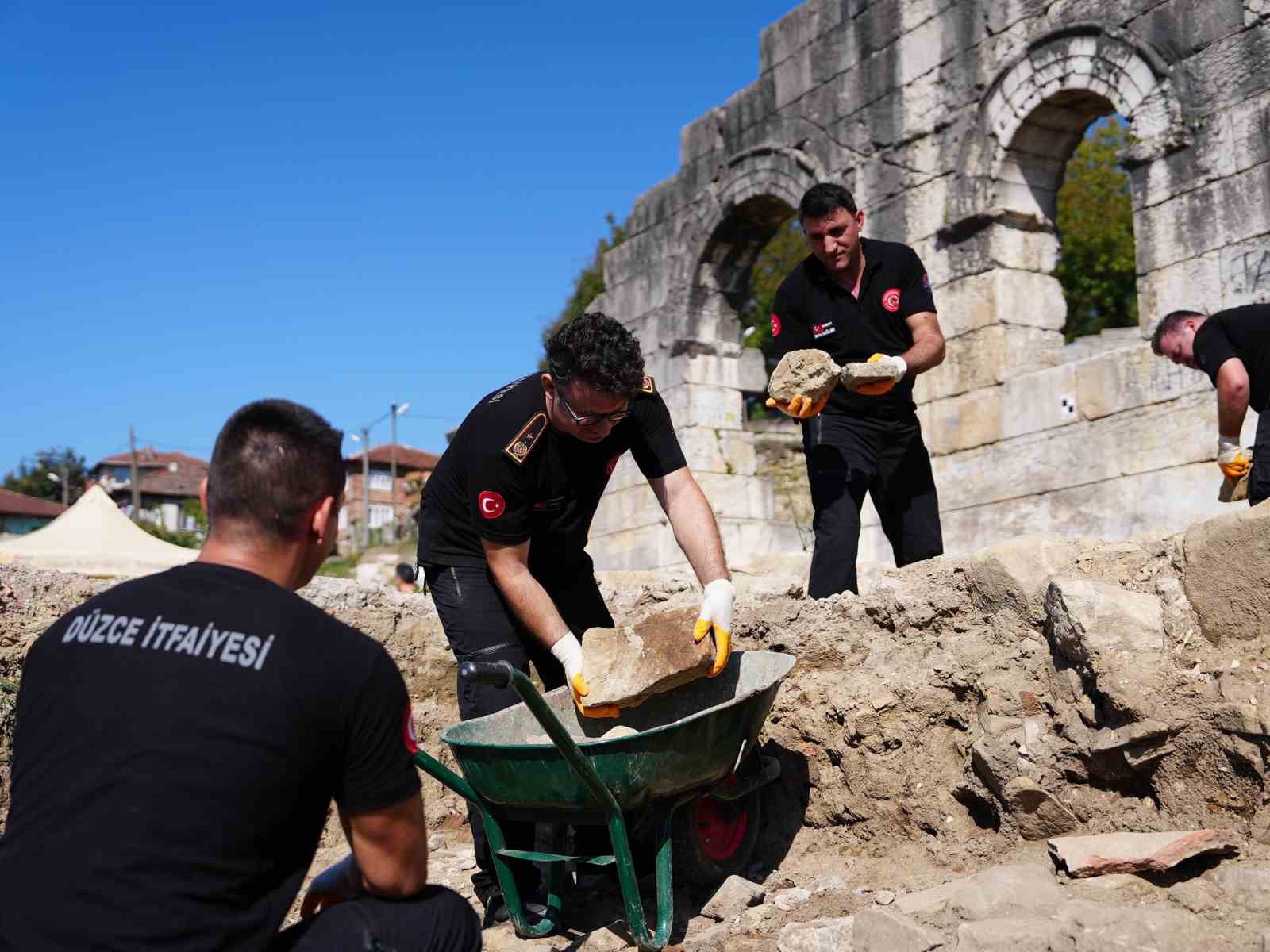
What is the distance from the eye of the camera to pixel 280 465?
2012 millimetres

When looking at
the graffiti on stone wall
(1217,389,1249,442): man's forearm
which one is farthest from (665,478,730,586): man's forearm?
the graffiti on stone wall

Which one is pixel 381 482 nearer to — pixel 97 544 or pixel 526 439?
pixel 97 544

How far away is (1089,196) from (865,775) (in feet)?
74.7

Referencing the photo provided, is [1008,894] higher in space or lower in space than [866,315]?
lower

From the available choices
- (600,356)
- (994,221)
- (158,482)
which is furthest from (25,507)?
(600,356)

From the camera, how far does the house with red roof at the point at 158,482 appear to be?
54281 millimetres

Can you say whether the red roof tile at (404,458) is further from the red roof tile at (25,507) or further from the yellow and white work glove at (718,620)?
the yellow and white work glove at (718,620)

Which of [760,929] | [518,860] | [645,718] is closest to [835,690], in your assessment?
[645,718]

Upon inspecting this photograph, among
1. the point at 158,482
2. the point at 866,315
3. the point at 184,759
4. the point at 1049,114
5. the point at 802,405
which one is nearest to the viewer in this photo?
the point at 184,759

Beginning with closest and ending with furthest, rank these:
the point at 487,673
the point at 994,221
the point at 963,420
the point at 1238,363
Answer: the point at 487,673 → the point at 1238,363 → the point at 994,221 → the point at 963,420

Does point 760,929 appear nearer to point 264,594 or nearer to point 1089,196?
point 264,594

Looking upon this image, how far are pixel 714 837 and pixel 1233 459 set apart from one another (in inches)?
105

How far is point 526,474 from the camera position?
3404 millimetres

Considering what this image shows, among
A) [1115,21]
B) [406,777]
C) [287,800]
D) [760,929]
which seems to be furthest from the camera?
[1115,21]
